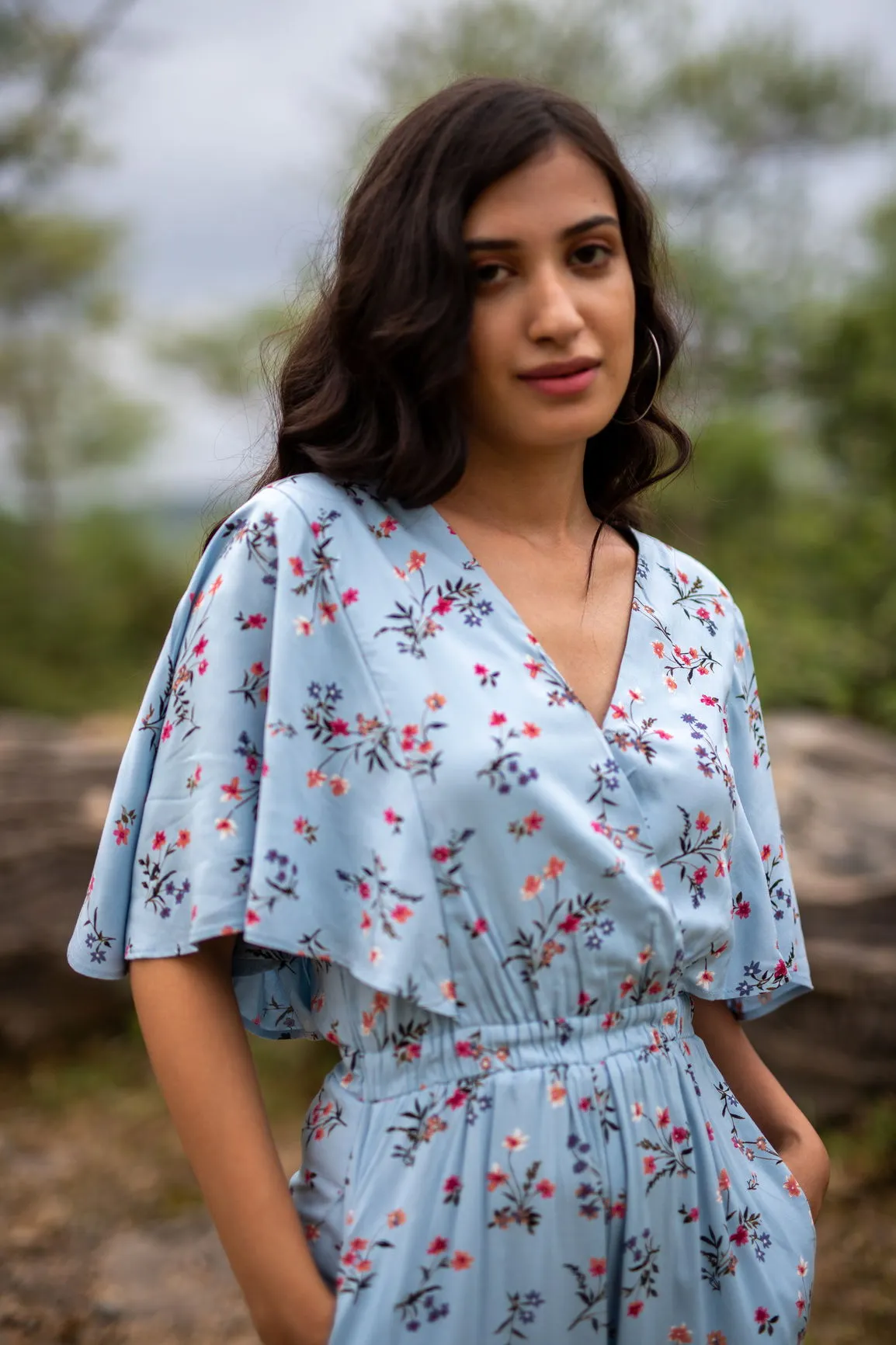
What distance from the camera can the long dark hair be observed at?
1211 mm

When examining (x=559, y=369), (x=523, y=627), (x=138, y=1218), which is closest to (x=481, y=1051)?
(x=523, y=627)

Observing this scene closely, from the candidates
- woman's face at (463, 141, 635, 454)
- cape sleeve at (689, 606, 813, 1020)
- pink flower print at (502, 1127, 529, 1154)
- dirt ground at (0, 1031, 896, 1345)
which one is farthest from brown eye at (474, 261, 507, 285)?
dirt ground at (0, 1031, 896, 1345)

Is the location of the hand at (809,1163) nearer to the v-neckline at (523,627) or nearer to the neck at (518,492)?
the v-neckline at (523,627)

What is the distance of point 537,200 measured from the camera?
4.04 ft

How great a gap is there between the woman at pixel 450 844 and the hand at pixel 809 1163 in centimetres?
7

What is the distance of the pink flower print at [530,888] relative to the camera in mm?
1141

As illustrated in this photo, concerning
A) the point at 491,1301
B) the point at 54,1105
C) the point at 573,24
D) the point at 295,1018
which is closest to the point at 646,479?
the point at 295,1018

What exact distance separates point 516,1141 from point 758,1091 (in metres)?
0.45

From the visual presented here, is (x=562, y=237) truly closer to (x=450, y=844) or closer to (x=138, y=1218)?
(x=450, y=844)

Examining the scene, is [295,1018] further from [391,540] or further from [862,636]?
[862,636]

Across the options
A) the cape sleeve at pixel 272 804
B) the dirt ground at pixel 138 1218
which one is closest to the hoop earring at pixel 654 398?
the cape sleeve at pixel 272 804

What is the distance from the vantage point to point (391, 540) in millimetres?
1248

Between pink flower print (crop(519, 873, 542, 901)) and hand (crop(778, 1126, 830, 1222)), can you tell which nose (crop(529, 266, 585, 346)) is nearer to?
pink flower print (crop(519, 873, 542, 901))

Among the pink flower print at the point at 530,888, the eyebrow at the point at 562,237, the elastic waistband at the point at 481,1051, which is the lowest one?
the elastic waistband at the point at 481,1051
